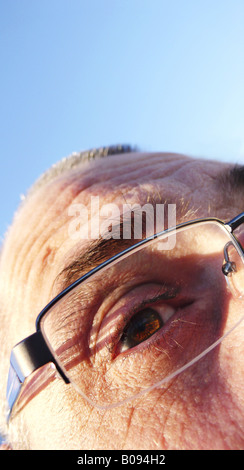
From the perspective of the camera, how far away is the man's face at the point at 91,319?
0.78 metres

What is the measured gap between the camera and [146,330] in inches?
40.1

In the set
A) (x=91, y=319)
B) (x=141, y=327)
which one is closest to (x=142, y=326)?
(x=141, y=327)

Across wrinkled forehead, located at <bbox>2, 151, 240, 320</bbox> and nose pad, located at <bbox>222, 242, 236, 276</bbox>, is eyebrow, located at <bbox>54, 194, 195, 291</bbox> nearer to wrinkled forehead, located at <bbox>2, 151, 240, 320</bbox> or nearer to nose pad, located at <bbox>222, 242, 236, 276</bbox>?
wrinkled forehead, located at <bbox>2, 151, 240, 320</bbox>

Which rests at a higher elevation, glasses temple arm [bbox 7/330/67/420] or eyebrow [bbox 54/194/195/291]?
eyebrow [bbox 54/194/195/291]

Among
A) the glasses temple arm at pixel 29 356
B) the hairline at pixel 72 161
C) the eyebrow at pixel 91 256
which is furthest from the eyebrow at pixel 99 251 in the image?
the hairline at pixel 72 161

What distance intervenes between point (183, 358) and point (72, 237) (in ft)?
1.68

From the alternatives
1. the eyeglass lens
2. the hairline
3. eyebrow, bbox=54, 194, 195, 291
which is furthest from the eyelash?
Result: the hairline

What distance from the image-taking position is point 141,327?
1029 mm

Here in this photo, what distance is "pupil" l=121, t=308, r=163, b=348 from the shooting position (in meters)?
1.00

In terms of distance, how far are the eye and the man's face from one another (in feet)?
0.42

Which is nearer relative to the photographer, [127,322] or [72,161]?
[127,322]

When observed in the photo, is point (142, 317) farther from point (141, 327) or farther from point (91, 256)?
point (91, 256)

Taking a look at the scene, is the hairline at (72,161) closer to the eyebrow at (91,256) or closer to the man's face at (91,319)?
the man's face at (91,319)
